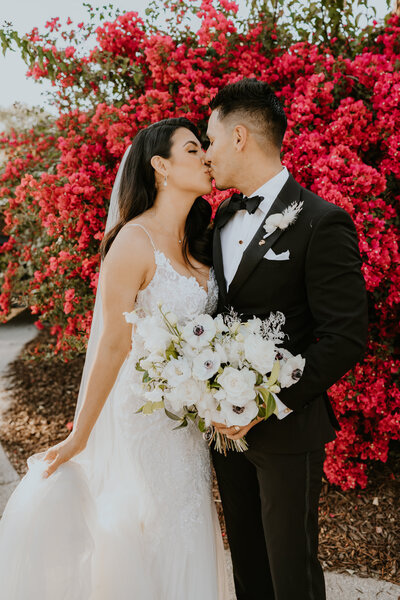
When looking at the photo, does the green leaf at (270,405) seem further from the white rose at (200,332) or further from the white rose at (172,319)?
the white rose at (172,319)

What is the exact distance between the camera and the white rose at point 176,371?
5.65 ft

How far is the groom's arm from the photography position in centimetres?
191

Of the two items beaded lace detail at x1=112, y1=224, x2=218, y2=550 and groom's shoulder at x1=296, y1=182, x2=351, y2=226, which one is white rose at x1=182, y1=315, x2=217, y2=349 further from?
groom's shoulder at x1=296, y1=182, x2=351, y2=226

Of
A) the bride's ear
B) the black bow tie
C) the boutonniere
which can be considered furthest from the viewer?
the bride's ear

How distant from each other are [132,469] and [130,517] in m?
0.21

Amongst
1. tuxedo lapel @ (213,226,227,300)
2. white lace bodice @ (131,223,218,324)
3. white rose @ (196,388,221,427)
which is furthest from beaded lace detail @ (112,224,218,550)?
white rose @ (196,388,221,427)

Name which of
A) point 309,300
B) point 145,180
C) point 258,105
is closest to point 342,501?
point 309,300

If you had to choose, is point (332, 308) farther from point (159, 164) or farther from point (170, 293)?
point (159, 164)

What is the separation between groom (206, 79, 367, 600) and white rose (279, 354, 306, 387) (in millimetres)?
113

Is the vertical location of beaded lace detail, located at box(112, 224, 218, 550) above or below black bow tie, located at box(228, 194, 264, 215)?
below

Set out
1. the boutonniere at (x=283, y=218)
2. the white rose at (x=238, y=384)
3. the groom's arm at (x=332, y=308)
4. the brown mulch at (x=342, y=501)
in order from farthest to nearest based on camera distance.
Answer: the brown mulch at (x=342, y=501), the boutonniere at (x=283, y=218), the groom's arm at (x=332, y=308), the white rose at (x=238, y=384)

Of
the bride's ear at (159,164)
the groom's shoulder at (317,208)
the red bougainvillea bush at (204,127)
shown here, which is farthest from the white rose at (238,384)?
the red bougainvillea bush at (204,127)

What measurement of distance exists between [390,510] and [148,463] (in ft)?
6.58

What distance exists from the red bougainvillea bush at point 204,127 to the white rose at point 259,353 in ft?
4.72
